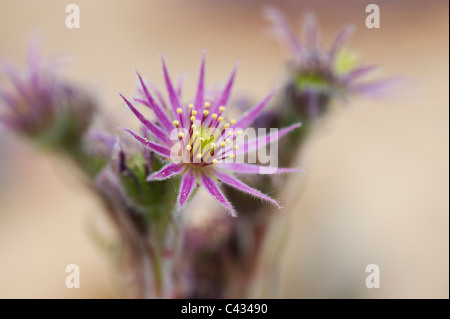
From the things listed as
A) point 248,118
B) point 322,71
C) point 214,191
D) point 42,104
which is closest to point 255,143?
→ point 248,118

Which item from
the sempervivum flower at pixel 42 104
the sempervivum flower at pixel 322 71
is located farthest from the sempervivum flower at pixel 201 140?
the sempervivum flower at pixel 42 104

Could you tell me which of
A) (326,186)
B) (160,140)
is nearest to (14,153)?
(326,186)

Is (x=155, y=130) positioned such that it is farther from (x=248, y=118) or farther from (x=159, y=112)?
(x=248, y=118)

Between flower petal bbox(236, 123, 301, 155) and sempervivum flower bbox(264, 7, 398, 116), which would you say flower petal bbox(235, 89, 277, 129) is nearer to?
flower petal bbox(236, 123, 301, 155)

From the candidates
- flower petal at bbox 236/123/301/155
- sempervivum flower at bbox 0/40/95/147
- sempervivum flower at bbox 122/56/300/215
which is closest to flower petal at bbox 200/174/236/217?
sempervivum flower at bbox 122/56/300/215

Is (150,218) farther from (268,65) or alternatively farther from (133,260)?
(268,65)
